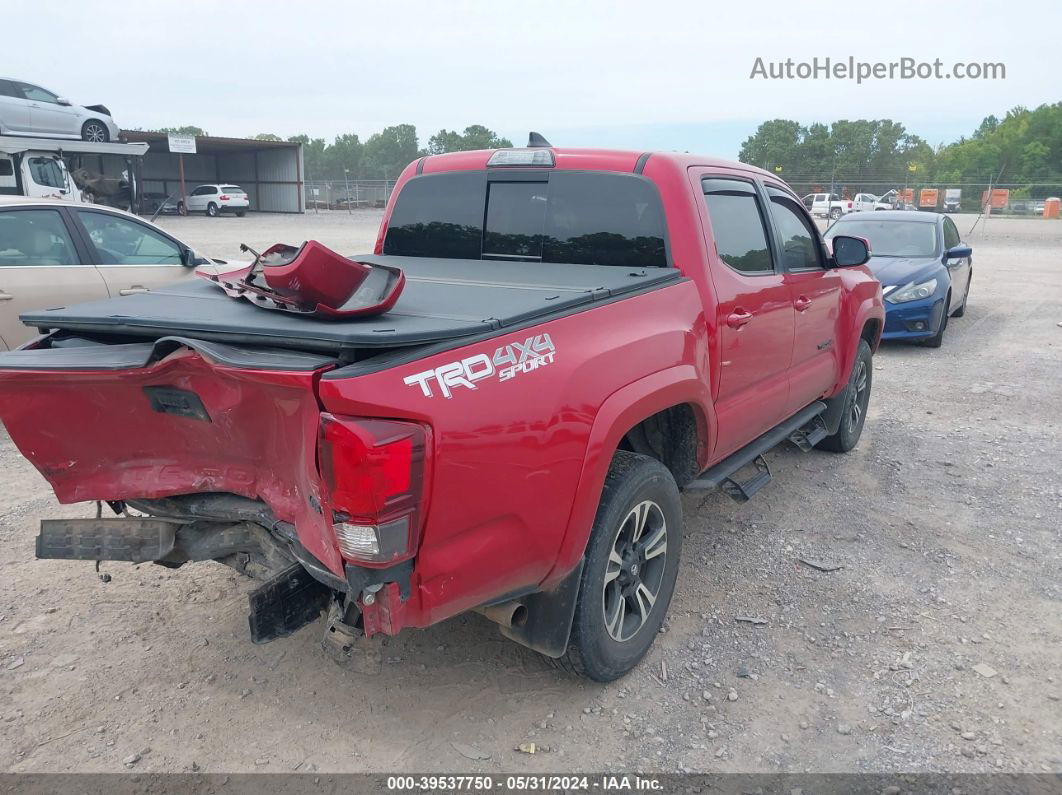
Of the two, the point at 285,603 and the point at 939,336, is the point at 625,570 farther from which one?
the point at 939,336

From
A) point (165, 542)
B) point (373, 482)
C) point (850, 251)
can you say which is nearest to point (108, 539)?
point (165, 542)

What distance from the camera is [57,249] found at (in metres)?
6.49

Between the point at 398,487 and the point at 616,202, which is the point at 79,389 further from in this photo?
the point at 616,202

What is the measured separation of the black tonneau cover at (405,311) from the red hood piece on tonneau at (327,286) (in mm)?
42

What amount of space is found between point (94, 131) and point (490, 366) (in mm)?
24310

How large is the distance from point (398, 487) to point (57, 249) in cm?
572

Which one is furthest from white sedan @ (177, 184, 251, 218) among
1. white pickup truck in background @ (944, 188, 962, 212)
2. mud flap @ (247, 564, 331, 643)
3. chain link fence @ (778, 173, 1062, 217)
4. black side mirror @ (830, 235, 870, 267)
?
mud flap @ (247, 564, 331, 643)

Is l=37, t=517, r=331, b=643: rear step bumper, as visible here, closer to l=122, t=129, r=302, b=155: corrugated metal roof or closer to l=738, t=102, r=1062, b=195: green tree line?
l=122, t=129, r=302, b=155: corrugated metal roof

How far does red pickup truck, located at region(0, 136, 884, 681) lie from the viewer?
2.27 meters

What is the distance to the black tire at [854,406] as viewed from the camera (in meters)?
5.75

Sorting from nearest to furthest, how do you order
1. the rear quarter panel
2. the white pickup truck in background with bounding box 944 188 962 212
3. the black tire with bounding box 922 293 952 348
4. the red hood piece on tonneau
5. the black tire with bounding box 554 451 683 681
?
the rear quarter panel < the red hood piece on tonneau < the black tire with bounding box 554 451 683 681 < the black tire with bounding box 922 293 952 348 < the white pickup truck in background with bounding box 944 188 962 212

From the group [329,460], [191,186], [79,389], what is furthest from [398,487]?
[191,186]

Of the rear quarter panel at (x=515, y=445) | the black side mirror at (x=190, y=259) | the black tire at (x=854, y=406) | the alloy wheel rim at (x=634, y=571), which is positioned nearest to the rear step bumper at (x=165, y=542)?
the rear quarter panel at (x=515, y=445)

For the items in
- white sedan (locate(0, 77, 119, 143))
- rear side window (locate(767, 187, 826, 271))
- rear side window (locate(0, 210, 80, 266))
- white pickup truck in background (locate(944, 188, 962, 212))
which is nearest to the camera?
rear side window (locate(767, 187, 826, 271))
